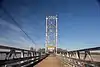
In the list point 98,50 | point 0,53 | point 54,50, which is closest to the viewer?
point 98,50

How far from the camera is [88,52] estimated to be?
26.6 ft

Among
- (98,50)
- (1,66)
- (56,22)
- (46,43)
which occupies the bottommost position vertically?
(1,66)

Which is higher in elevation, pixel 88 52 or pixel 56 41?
pixel 56 41

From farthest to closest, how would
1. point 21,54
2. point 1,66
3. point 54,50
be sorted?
1. point 54,50
2. point 21,54
3. point 1,66

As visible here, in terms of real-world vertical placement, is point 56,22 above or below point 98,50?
above

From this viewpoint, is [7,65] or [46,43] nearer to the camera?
[7,65]

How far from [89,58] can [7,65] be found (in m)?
3.11

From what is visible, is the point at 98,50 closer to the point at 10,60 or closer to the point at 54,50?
the point at 10,60

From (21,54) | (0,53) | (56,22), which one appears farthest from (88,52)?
(56,22)

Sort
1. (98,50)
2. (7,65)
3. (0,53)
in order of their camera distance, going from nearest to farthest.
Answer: (98,50) < (7,65) < (0,53)

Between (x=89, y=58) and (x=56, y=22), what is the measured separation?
3021 inches

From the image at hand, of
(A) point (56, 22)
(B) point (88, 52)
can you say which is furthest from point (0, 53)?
(A) point (56, 22)

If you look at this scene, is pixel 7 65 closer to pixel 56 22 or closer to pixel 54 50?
pixel 54 50

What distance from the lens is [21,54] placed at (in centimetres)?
1202
